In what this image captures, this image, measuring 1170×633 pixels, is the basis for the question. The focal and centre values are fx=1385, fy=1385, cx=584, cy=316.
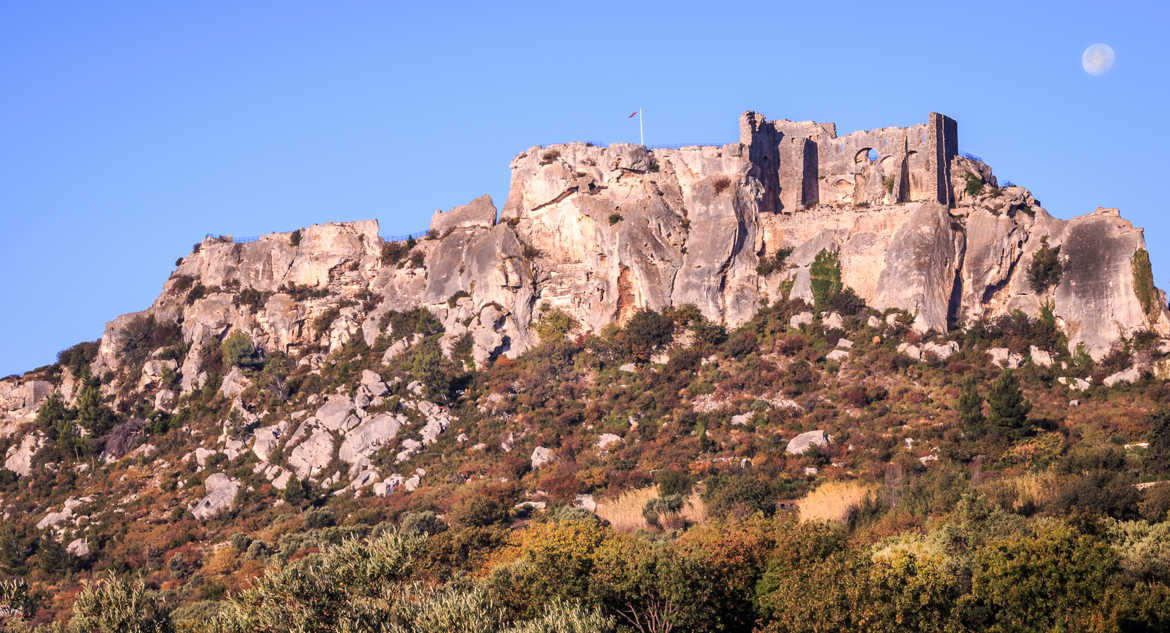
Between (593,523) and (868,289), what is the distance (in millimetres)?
24997

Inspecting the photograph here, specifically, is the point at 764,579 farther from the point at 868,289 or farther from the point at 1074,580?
the point at 868,289

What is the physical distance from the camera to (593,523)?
4844 cm

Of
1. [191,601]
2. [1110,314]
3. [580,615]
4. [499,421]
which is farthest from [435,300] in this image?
[580,615]

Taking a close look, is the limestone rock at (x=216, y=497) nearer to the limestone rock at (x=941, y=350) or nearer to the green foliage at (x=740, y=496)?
the green foliage at (x=740, y=496)

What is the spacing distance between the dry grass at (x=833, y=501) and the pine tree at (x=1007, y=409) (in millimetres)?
6566

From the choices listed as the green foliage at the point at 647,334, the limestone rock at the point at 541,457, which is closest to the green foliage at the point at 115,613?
the limestone rock at the point at 541,457

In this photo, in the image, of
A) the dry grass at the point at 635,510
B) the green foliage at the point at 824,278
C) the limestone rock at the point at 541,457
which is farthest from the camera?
the green foliage at the point at 824,278

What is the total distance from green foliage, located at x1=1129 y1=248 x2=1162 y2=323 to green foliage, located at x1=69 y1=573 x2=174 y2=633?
43.8m

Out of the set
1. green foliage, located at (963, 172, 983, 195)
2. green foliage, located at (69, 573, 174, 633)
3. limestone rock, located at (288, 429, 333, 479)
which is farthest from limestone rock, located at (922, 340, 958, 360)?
green foliage, located at (69, 573, 174, 633)

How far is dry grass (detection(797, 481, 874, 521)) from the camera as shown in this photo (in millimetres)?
51344

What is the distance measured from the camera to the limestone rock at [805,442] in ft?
192

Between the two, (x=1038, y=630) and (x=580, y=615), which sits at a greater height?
(x=580, y=615)

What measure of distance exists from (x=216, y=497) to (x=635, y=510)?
22.7m

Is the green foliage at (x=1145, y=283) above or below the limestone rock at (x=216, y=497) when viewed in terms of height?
above
